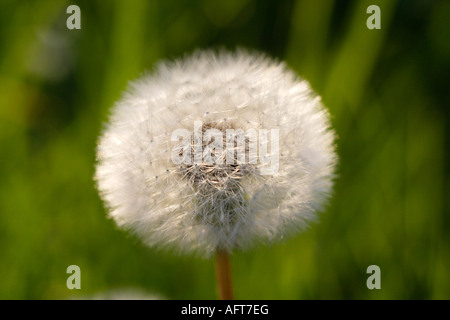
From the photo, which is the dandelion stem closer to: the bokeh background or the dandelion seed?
the dandelion seed

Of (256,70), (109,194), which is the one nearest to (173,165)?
(109,194)

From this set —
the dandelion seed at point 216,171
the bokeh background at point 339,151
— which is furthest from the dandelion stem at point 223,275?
the bokeh background at point 339,151

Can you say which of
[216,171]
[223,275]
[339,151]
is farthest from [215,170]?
[339,151]

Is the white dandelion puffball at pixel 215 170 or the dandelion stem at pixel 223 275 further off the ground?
the white dandelion puffball at pixel 215 170

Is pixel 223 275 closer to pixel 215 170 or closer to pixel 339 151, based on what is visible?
pixel 215 170

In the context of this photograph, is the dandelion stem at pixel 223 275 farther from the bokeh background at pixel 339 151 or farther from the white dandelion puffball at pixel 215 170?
the bokeh background at pixel 339 151

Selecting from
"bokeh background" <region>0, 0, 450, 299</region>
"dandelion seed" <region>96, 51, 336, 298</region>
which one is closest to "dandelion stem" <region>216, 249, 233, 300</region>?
"dandelion seed" <region>96, 51, 336, 298</region>
